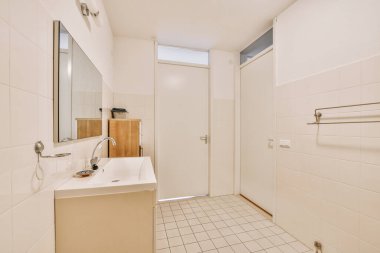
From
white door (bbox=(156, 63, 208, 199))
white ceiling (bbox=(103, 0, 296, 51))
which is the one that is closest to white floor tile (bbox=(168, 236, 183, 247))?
white door (bbox=(156, 63, 208, 199))

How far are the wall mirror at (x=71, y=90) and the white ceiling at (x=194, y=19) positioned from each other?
1035 millimetres

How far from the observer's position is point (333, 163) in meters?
1.50

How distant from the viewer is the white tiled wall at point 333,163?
1.26m

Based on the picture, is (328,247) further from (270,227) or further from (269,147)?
(269,147)

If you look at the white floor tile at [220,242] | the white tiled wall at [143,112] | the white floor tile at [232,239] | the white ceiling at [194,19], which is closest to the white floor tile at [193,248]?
the white floor tile at [220,242]

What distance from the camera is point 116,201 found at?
987 millimetres

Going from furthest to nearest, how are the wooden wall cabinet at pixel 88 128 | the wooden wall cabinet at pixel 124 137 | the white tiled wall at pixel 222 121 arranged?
the white tiled wall at pixel 222 121
the wooden wall cabinet at pixel 124 137
the wooden wall cabinet at pixel 88 128

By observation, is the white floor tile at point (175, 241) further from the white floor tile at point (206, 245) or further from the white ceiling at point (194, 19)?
the white ceiling at point (194, 19)

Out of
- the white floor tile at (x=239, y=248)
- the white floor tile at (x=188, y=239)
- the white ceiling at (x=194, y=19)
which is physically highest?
the white ceiling at (x=194, y=19)

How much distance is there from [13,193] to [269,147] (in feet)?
7.94

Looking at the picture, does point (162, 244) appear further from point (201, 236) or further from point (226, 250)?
point (226, 250)

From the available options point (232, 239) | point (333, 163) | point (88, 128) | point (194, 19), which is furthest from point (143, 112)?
point (333, 163)

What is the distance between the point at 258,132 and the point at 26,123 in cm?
249

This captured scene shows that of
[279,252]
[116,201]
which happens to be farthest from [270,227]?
[116,201]
